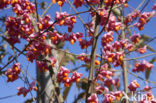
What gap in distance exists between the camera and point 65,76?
1.84 m

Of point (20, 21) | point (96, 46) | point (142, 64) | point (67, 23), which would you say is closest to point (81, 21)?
point (67, 23)

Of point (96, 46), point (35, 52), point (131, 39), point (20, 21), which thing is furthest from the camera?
point (131, 39)

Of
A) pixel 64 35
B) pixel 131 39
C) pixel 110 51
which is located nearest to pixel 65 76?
pixel 64 35

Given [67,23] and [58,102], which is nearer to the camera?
[58,102]

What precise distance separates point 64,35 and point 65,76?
1.26 feet

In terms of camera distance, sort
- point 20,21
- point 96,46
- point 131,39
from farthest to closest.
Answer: point 131,39
point 20,21
point 96,46

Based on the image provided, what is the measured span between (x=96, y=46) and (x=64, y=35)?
0.46 m

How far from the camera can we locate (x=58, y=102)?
1.69m

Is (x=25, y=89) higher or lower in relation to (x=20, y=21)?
lower

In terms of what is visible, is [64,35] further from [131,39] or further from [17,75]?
[131,39]

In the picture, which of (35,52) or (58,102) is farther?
(35,52)

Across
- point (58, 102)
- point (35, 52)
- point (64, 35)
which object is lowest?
point (58, 102)

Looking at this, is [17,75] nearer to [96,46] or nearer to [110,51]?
[96,46]

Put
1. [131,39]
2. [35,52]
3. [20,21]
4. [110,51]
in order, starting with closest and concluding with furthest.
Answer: [35,52] < [20,21] < [110,51] < [131,39]
